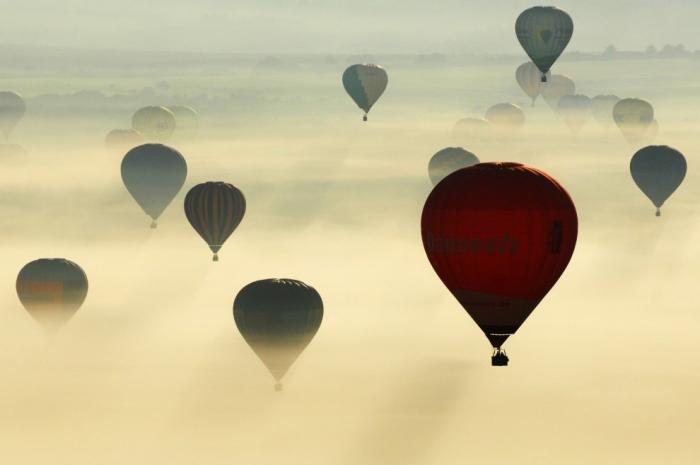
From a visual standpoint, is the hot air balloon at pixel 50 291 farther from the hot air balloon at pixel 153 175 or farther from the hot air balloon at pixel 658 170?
the hot air balloon at pixel 658 170

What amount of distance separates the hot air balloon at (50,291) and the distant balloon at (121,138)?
45.6 meters

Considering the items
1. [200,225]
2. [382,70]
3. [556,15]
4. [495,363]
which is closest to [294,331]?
[200,225]

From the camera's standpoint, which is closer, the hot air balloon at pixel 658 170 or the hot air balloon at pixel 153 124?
the hot air balloon at pixel 658 170

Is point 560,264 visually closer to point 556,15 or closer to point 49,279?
point 49,279

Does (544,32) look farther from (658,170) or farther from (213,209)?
(213,209)

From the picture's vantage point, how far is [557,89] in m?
175

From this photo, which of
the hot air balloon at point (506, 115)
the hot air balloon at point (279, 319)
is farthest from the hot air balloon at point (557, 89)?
the hot air balloon at point (279, 319)

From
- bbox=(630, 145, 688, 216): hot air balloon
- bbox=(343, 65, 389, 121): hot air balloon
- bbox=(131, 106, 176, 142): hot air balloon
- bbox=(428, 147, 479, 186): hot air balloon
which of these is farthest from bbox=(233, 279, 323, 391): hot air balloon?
bbox=(131, 106, 176, 142): hot air balloon

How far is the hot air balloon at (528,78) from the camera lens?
157000mm

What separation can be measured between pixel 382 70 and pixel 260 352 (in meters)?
44.9

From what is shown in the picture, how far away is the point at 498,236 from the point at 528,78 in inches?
3406

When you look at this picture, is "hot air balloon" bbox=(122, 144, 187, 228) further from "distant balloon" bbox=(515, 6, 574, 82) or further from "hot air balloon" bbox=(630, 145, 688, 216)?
"hot air balloon" bbox=(630, 145, 688, 216)

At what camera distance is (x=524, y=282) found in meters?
71.9

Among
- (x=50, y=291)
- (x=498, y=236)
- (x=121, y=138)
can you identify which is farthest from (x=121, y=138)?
(x=498, y=236)
